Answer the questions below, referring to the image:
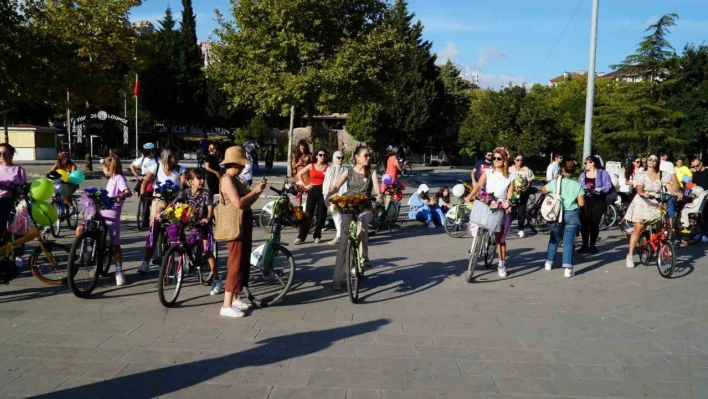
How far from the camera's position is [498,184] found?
8.41 metres

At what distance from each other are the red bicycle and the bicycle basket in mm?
2544

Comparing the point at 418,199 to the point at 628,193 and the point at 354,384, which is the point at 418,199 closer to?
the point at 628,193

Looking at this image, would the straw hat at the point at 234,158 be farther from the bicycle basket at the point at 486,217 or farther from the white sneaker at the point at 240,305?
the bicycle basket at the point at 486,217

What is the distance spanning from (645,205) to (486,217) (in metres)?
2.74

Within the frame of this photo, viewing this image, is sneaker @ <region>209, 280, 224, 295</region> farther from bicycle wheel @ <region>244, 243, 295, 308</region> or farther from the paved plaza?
bicycle wheel @ <region>244, 243, 295, 308</region>

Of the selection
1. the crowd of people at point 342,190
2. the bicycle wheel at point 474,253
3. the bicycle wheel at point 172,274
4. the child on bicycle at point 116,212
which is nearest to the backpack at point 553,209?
the crowd of people at point 342,190

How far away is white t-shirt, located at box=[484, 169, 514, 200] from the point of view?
8367 mm

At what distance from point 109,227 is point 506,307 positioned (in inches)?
190

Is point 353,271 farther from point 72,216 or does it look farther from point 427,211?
point 72,216

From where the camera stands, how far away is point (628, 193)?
1342 cm

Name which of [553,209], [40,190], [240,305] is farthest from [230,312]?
[553,209]

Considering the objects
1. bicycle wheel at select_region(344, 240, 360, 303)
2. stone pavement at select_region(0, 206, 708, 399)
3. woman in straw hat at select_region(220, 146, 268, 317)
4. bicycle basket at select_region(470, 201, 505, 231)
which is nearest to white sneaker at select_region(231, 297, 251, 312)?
woman in straw hat at select_region(220, 146, 268, 317)

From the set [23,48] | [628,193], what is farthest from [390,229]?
[23,48]

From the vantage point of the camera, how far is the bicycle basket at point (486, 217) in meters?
7.95
